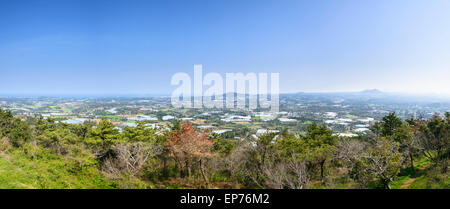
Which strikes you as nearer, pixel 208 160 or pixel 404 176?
pixel 404 176

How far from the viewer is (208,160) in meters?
11.9

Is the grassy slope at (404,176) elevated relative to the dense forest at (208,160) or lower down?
lower down

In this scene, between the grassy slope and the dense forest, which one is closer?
the dense forest

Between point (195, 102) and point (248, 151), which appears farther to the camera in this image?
point (195, 102)

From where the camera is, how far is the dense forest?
25.7 feet

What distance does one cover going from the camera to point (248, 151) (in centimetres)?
1234

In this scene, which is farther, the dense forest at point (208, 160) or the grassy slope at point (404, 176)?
the grassy slope at point (404, 176)

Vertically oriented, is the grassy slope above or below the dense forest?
below

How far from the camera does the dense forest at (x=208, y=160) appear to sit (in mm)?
7844
